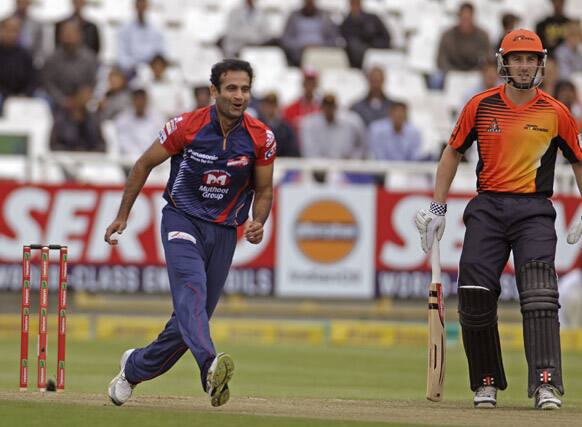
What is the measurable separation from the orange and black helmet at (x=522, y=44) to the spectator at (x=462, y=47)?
1195cm

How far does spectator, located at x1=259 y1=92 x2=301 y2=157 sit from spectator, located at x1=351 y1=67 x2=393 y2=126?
56.8 inches

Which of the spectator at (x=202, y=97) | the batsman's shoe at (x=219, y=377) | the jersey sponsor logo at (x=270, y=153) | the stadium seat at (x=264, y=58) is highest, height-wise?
the stadium seat at (x=264, y=58)

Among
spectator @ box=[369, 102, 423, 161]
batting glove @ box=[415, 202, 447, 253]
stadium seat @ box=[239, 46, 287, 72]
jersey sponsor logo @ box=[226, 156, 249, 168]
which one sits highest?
stadium seat @ box=[239, 46, 287, 72]

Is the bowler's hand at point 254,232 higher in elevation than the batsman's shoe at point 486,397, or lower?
higher

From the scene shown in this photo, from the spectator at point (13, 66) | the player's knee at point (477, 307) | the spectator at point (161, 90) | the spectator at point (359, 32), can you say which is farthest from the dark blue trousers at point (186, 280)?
the spectator at point (359, 32)

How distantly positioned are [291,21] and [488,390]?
40.6 feet

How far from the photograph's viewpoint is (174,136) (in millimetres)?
8695

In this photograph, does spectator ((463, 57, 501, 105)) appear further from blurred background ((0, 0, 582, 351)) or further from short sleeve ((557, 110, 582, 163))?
short sleeve ((557, 110, 582, 163))

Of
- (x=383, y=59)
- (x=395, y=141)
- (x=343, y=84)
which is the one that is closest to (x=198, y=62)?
(x=343, y=84)

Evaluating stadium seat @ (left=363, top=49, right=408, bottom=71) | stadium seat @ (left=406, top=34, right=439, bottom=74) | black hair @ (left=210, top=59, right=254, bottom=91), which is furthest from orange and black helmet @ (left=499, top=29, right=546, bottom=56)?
stadium seat @ (left=406, top=34, right=439, bottom=74)

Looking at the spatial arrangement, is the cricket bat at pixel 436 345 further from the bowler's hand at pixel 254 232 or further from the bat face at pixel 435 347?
the bowler's hand at pixel 254 232

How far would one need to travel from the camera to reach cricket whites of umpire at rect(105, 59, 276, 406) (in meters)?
8.66

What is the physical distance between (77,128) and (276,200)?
8.11 ft

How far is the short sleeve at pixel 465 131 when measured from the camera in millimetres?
9148
